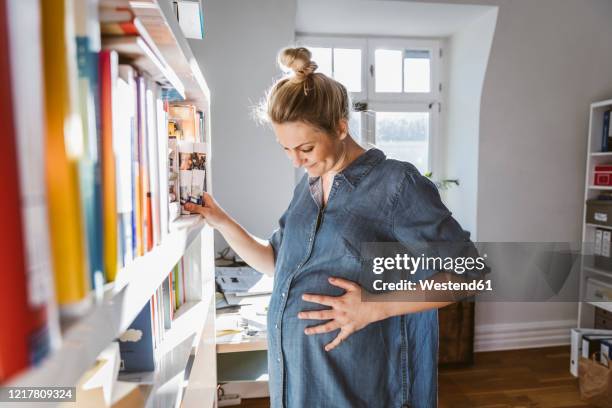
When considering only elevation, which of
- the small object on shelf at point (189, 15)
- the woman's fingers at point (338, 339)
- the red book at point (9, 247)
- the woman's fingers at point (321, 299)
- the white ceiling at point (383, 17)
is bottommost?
the woman's fingers at point (338, 339)

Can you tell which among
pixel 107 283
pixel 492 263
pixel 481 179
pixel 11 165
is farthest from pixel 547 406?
pixel 11 165

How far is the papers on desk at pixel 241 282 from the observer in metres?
2.03

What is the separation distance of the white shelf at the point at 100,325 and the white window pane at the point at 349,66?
2834 millimetres

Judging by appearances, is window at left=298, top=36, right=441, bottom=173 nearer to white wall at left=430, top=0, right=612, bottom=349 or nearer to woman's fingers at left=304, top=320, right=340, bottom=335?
white wall at left=430, top=0, right=612, bottom=349

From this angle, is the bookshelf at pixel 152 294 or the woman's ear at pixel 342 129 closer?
the bookshelf at pixel 152 294

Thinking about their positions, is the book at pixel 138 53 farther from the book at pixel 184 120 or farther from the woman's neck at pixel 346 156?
the woman's neck at pixel 346 156

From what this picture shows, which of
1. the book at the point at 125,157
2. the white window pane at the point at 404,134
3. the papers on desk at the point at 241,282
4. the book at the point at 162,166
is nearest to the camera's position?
the book at the point at 125,157

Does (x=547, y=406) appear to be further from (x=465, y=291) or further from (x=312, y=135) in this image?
(x=312, y=135)

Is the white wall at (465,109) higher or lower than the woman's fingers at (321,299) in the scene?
higher

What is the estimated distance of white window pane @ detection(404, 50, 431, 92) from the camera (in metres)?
3.25

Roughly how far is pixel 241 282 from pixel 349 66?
6.35ft

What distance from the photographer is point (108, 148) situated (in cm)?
38

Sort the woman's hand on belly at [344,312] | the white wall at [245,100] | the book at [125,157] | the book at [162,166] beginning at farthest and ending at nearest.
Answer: the white wall at [245,100]
the woman's hand on belly at [344,312]
the book at [162,166]
the book at [125,157]

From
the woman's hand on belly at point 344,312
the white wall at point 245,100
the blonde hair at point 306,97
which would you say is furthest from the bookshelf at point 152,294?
the white wall at point 245,100
